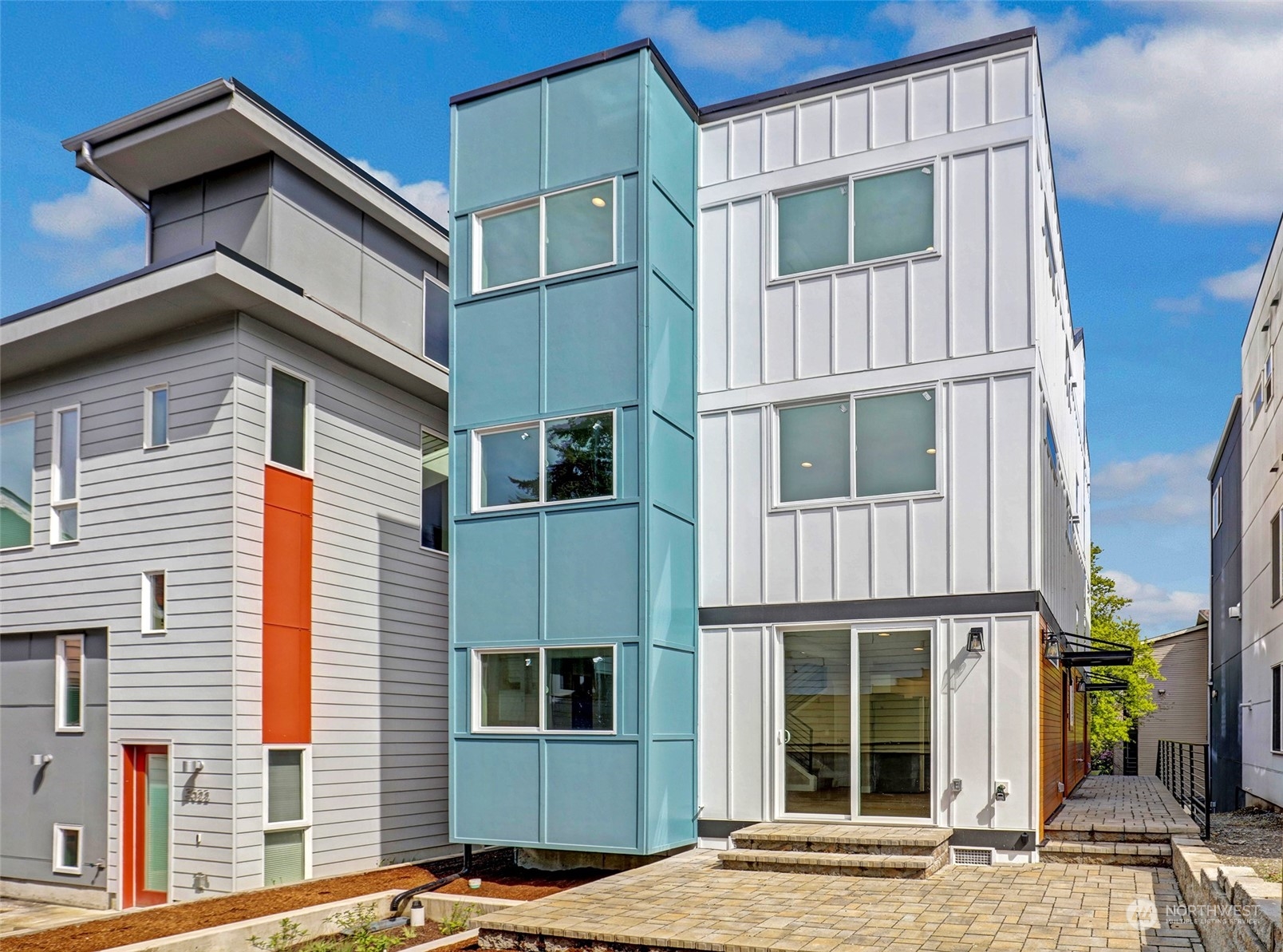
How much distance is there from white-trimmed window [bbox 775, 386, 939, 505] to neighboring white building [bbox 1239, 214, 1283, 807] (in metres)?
8.00

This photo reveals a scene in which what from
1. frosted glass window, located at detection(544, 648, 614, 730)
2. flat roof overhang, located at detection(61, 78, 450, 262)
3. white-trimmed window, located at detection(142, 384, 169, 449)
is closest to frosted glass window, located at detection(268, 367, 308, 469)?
white-trimmed window, located at detection(142, 384, 169, 449)

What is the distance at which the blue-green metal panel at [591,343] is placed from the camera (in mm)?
11164

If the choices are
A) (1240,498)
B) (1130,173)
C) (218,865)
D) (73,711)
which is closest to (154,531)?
(73,711)

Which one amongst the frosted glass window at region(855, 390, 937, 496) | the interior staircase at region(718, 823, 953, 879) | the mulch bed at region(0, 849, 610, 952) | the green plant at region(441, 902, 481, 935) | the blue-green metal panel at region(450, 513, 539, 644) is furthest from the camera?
the blue-green metal panel at region(450, 513, 539, 644)

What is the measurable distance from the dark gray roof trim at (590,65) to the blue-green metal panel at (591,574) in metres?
4.80

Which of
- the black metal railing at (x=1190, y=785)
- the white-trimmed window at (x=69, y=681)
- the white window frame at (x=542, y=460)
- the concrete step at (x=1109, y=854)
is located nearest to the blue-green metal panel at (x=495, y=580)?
the white window frame at (x=542, y=460)

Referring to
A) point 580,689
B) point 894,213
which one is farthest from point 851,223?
point 580,689

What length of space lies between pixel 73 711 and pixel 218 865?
3289 mm

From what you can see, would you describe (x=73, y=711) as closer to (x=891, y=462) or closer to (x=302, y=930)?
(x=302, y=930)

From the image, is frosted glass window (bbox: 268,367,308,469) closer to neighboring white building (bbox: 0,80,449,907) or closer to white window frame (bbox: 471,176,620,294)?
neighboring white building (bbox: 0,80,449,907)

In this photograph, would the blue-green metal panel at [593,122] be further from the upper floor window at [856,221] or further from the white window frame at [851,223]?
the upper floor window at [856,221]

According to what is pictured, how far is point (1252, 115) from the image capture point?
16.4m

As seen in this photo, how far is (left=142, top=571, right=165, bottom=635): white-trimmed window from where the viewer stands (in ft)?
41.0

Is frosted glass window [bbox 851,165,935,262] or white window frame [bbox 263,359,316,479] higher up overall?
frosted glass window [bbox 851,165,935,262]
